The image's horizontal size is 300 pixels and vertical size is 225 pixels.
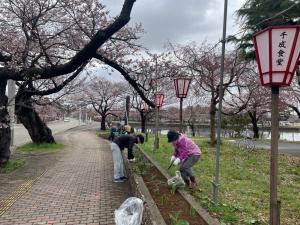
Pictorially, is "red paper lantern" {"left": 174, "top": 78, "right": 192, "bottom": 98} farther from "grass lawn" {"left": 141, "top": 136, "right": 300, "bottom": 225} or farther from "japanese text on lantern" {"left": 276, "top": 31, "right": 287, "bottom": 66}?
Answer: "japanese text on lantern" {"left": 276, "top": 31, "right": 287, "bottom": 66}

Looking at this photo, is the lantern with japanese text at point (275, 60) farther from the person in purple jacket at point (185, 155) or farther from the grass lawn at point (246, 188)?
the person in purple jacket at point (185, 155)

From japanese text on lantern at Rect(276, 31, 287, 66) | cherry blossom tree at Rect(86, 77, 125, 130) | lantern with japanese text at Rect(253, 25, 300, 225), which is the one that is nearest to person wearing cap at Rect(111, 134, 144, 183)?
lantern with japanese text at Rect(253, 25, 300, 225)

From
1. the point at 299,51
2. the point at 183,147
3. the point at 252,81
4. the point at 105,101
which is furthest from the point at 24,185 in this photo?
the point at 105,101

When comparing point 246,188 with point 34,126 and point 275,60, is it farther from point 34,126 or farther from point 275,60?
point 34,126

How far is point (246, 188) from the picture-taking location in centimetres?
1011

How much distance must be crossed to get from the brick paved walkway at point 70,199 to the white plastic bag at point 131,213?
2.34 feet

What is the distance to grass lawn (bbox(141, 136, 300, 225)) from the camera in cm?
713

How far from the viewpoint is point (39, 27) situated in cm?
1450

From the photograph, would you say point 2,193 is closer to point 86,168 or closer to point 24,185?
point 24,185

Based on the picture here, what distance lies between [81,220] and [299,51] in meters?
4.90

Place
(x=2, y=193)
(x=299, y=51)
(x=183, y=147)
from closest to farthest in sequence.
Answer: (x=299, y=51) → (x=183, y=147) → (x=2, y=193)

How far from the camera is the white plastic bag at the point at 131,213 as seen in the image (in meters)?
6.21

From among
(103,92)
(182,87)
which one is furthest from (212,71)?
(103,92)

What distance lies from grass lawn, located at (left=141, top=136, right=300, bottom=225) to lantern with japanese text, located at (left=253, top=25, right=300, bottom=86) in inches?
116
